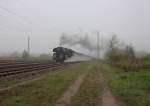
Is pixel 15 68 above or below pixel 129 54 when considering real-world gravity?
below

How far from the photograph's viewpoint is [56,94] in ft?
33.3

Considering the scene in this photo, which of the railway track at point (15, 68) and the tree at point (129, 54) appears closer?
the railway track at point (15, 68)

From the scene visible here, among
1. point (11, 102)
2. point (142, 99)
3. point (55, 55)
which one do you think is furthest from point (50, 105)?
point (55, 55)

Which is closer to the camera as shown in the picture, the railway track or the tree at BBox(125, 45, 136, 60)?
the railway track

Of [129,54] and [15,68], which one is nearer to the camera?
[15,68]

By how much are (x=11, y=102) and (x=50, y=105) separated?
145 cm

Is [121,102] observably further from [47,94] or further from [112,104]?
[47,94]

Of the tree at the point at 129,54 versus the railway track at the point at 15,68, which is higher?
the tree at the point at 129,54

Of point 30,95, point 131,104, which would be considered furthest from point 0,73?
point 131,104

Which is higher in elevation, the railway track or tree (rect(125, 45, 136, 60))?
tree (rect(125, 45, 136, 60))

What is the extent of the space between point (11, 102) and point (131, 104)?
14.5 feet

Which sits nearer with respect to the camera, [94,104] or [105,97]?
[94,104]

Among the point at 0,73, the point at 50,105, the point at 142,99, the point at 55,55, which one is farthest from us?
the point at 55,55

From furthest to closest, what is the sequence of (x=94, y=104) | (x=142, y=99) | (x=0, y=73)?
(x=0, y=73)
(x=142, y=99)
(x=94, y=104)
